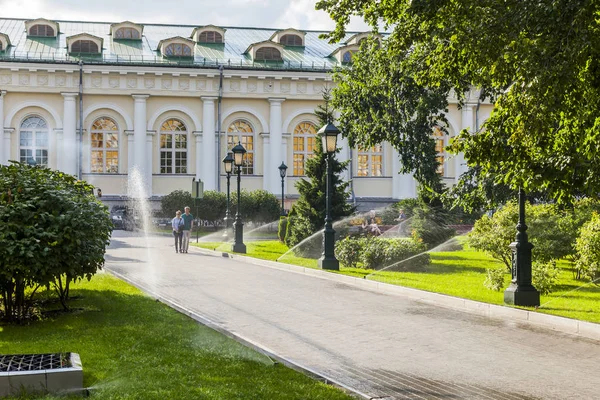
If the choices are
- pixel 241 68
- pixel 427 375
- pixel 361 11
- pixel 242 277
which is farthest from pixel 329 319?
pixel 241 68

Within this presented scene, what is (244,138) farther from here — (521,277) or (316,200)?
(521,277)

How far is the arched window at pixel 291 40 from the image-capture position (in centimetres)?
5091

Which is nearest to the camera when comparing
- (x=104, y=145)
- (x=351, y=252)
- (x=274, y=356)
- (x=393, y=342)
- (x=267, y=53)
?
(x=274, y=356)

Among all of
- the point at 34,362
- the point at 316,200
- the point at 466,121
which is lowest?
the point at 34,362

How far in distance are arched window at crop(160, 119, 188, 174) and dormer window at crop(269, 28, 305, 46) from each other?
956 cm

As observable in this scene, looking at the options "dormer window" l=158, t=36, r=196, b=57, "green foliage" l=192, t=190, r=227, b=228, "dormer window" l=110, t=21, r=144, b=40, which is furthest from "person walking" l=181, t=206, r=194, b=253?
"dormer window" l=110, t=21, r=144, b=40

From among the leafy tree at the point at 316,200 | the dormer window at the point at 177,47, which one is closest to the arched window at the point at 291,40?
the dormer window at the point at 177,47

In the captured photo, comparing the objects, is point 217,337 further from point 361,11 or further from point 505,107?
point 361,11

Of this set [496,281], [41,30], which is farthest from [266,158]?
[496,281]

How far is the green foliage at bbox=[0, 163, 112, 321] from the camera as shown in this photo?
29.3ft

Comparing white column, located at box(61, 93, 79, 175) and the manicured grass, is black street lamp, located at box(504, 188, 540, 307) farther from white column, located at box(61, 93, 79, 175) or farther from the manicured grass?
white column, located at box(61, 93, 79, 175)

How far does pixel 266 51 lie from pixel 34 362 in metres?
43.4

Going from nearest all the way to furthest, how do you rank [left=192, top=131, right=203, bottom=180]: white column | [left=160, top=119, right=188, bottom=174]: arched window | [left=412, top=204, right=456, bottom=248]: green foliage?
[left=412, top=204, right=456, bottom=248]: green foliage
[left=192, top=131, right=203, bottom=180]: white column
[left=160, top=119, right=188, bottom=174]: arched window

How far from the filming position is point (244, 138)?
48.0m
